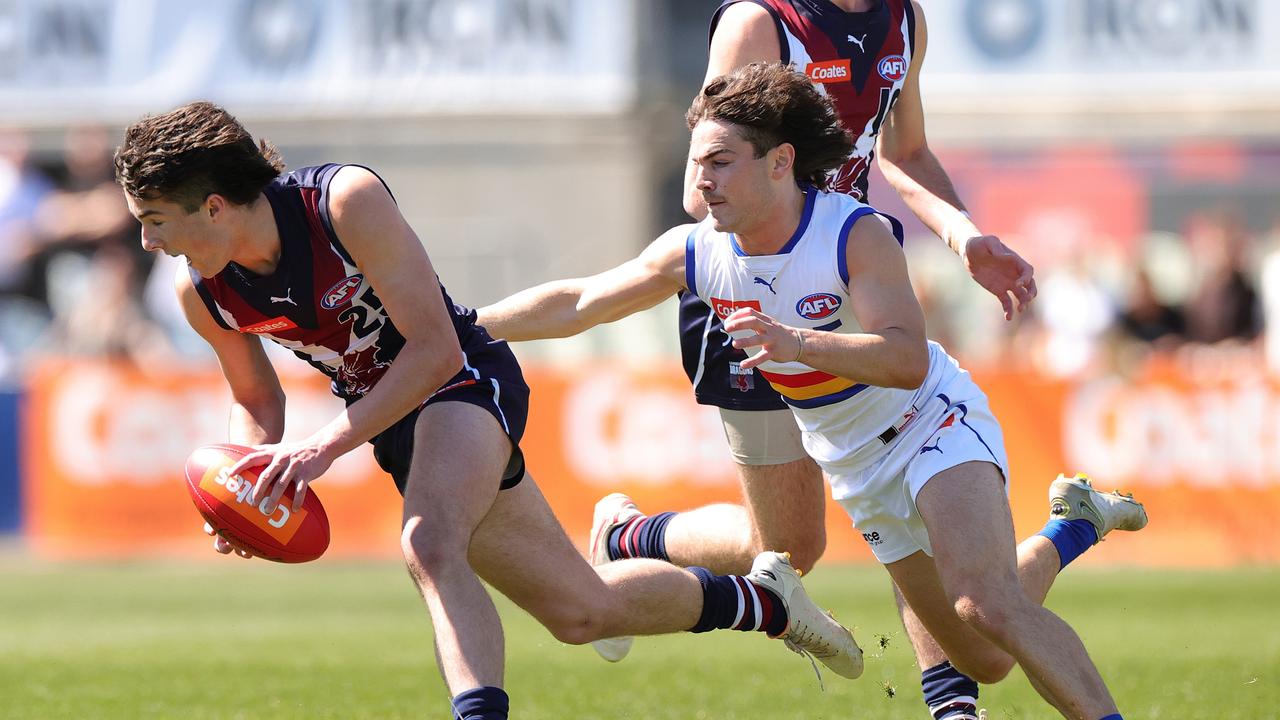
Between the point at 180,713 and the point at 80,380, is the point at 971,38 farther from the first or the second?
the point at 180,713

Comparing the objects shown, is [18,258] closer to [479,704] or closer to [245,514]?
[245,514]

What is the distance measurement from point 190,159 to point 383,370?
0.89 metres

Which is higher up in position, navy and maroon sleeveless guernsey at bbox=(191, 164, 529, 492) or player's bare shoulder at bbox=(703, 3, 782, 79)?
player's bare shoulder at bbox=(703, 3, 782, 79)

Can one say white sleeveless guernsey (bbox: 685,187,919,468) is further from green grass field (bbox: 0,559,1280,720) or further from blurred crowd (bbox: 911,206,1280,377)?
blurred crowd (bbox: 911,206,1280,377)

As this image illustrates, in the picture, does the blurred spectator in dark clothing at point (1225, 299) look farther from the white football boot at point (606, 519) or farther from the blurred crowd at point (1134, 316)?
the white football boot at point (606, 519)

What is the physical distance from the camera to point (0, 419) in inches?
530

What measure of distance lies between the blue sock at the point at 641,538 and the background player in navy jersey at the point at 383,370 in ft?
2.39

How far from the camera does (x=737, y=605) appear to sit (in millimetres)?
5773

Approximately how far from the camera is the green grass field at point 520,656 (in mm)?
6793

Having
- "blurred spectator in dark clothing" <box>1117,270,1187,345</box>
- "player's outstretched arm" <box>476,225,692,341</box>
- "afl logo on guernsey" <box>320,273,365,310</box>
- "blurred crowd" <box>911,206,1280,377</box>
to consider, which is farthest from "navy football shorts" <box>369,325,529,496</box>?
"blurred spectator in dark clothing" <box>1117,270,1187,345</box>

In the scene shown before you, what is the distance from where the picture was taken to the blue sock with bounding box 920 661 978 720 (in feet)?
18.1

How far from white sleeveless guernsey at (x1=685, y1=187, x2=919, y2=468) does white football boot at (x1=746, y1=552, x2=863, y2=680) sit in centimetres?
65

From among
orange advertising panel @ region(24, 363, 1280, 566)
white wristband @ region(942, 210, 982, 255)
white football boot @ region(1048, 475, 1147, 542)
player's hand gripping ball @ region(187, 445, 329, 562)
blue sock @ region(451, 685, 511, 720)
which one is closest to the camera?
blue sock @ region(451, 685, 511, 720)

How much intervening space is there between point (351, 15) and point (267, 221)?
47.3 feet
